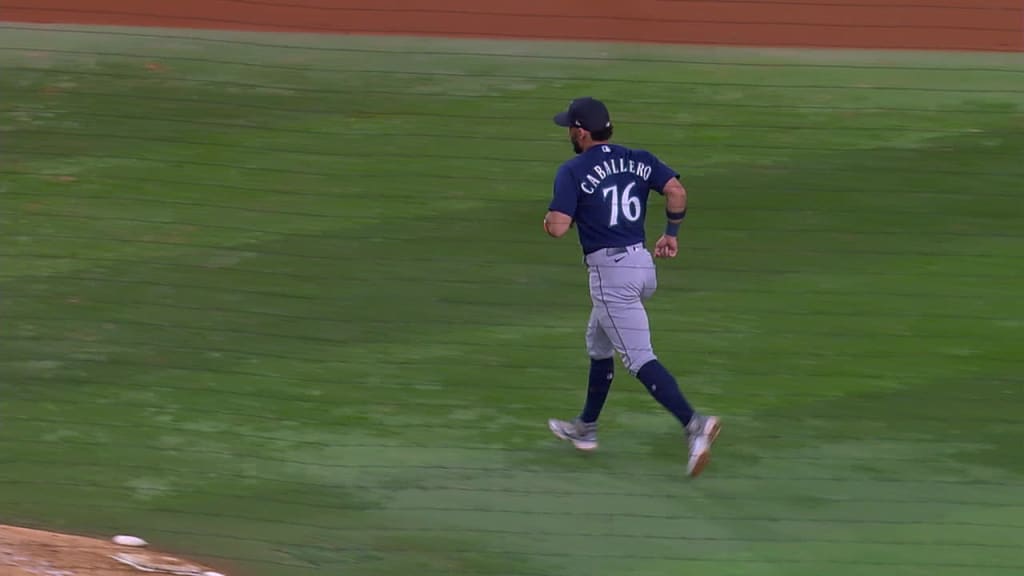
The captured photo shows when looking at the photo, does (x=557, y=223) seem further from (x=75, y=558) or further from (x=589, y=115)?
(x=75, y=558)

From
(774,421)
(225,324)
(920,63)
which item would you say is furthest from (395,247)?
(920,63)

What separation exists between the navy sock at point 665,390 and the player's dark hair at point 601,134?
977 millimetres

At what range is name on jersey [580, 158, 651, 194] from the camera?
21.1 ft

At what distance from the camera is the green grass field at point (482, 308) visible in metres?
6.28

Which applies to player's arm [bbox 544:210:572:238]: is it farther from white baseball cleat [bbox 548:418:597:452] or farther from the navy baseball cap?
white baseball cleat [bbox 548:418:597:452]

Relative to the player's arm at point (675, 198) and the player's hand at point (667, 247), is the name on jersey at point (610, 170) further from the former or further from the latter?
the player's hand at point (667, 247)

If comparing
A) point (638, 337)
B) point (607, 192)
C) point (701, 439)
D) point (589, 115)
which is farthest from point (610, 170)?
point (701, 439)

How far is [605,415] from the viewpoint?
7.35 m

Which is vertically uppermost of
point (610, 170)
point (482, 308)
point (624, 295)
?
Result: point (482, 308)

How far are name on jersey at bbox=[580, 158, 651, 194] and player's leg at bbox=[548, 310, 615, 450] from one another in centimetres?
58

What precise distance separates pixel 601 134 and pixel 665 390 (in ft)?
3.68

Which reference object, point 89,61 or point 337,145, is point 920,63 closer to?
point 337,145

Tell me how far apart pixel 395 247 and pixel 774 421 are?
298 cm

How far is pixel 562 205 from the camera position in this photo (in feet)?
21.0
